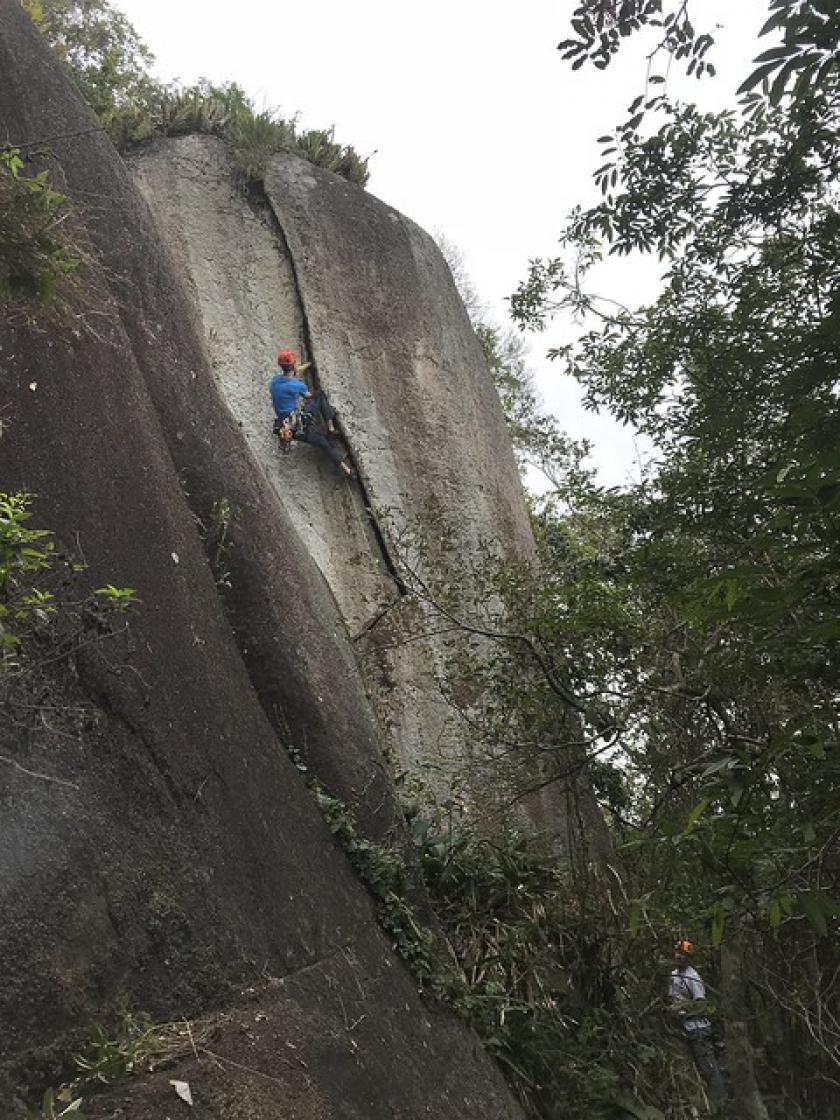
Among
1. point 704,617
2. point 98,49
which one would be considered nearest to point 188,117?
point 98,49

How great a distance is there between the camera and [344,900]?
19.2 ft

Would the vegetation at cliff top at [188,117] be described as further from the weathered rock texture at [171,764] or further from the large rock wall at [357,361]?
the weathered rock texture at [171,764]

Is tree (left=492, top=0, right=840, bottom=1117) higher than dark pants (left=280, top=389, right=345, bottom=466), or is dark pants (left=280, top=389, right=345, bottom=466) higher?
dark pants (left=280, top=389, right=345, bottom=466)

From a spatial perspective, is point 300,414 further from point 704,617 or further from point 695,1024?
point 704,617

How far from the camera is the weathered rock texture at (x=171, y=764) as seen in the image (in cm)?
411

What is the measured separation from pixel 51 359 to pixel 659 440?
452 centimetres

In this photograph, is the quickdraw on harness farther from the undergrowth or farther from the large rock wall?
the undergrowth

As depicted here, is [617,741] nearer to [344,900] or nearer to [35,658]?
[344,900]

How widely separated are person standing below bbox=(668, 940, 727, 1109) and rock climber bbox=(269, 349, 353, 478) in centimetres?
617

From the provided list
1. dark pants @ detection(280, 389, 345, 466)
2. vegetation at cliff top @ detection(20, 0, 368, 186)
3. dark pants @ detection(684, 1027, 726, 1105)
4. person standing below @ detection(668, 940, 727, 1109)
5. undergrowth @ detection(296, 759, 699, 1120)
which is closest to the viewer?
undergrowth @ detection(296, 759, 699, 1120)

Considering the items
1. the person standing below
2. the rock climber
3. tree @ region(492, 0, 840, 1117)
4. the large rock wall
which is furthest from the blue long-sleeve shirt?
the person standing below

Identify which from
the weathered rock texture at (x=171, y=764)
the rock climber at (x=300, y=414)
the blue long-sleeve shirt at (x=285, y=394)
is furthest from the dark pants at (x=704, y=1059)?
the blue long-sleeve shirt at (x=285, y=394)

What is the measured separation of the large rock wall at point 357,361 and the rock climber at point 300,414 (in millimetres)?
263

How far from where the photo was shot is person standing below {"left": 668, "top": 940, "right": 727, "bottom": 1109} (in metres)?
7.88
